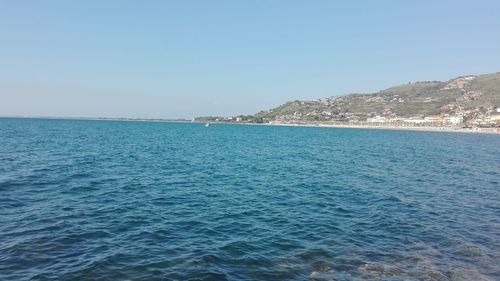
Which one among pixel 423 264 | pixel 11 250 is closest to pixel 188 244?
pixel 11 250

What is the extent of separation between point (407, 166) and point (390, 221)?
3078 centimetres

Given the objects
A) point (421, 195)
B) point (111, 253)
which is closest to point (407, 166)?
point (421, 195)

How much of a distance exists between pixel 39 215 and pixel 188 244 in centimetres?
973

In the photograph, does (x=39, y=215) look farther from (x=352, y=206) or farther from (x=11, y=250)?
(x=352, y=206)

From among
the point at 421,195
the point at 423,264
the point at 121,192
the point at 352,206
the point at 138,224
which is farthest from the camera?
the point at 421,195

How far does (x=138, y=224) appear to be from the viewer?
64.0 ft

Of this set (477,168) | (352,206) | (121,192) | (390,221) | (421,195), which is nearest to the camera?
(390,221)

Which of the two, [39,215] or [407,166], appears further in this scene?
[407,166]

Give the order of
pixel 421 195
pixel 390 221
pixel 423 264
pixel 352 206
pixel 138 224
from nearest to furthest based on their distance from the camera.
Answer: pixel 423 264 → pixel 138 224 → pixel 390 221 → pixel 352 206 → pixel 421 195

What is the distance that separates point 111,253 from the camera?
49.6ft

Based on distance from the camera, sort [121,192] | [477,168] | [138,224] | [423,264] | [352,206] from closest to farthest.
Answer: [423,264] < [138,224] < [352,206] < [121,192] < [477,168]

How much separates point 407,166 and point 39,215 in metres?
43.3

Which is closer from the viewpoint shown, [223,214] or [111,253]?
[111,253]

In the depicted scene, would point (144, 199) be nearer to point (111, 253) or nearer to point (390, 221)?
point (111, 253)
